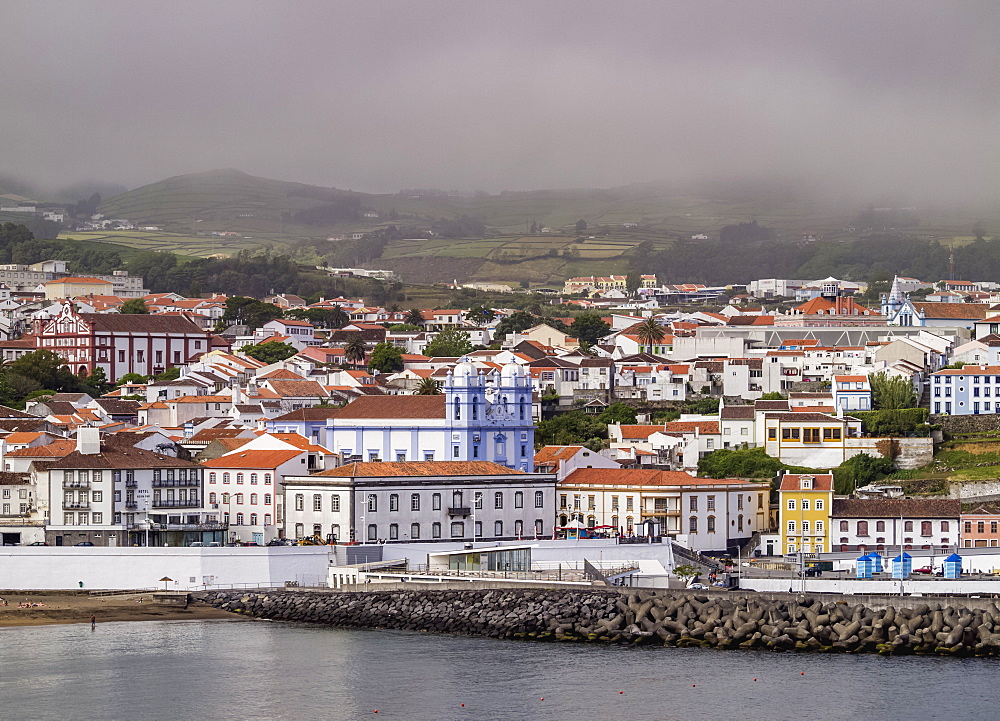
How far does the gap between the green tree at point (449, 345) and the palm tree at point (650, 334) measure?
397 inches

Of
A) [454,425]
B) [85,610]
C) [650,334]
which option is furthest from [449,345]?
[85,610]

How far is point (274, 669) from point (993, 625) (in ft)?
58.9

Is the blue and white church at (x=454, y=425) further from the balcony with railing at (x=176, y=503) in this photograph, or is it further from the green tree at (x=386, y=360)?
the green tree at (x=386, y=360)

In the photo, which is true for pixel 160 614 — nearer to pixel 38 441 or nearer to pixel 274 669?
pixel 274 669

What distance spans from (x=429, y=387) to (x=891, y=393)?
795 inches

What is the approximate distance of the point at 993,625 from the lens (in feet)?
158

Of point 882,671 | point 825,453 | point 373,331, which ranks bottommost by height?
point 882,671

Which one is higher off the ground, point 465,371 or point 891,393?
point 465,371

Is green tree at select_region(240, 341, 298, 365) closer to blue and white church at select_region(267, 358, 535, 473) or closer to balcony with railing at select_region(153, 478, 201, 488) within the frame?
blue and white church at select_region(267, 358, 535, 473)

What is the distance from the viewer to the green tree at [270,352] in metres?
106

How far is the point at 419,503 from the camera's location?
60812 mm

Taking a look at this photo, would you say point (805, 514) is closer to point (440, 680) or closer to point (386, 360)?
point (440, 680)

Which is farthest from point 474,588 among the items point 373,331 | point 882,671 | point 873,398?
point 373,331

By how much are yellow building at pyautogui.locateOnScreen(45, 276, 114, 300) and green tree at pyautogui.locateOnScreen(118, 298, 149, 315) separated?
11.8 m
